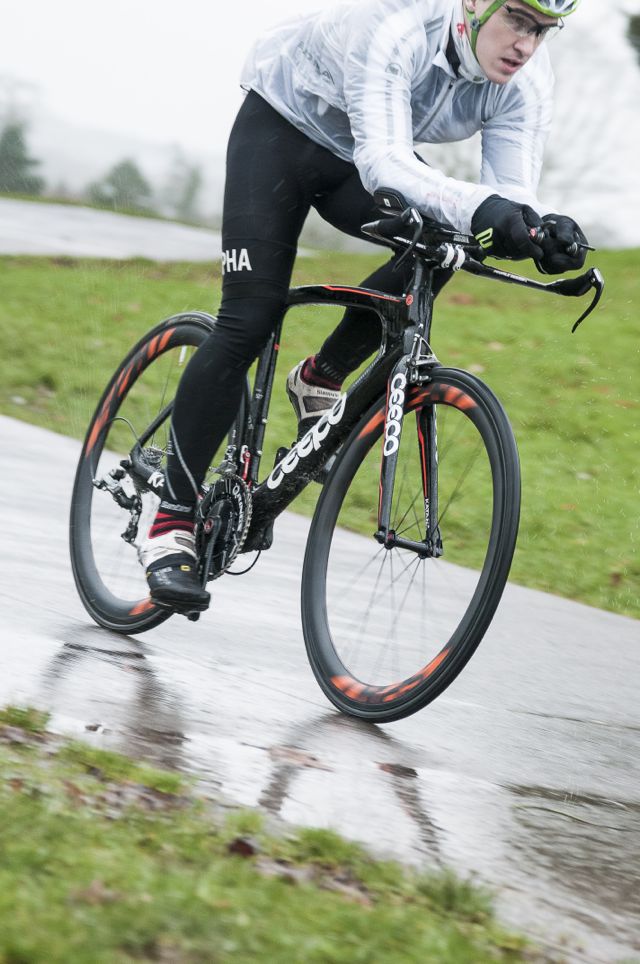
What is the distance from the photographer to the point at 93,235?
20391 millimetres

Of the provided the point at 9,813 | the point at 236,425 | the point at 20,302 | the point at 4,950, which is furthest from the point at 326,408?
the point at 20,302

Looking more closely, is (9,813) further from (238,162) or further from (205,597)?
(238,162)

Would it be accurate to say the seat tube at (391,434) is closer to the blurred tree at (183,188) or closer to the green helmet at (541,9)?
the green helmet at (541,9)

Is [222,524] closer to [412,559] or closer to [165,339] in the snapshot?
[412,559]

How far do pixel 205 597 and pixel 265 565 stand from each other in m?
2.17

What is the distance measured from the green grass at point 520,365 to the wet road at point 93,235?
84 cm

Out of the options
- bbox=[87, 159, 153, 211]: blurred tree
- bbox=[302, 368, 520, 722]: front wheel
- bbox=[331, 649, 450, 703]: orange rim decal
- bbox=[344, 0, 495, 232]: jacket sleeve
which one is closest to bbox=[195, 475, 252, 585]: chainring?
bbox=[302, 368, 520, 722]: front wheel

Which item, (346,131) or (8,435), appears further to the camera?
(8,435)

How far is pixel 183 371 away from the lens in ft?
14.0

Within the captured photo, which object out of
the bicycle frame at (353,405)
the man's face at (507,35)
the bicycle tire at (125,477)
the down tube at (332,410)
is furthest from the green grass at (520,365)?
the man's face at (507,35)

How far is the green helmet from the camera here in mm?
3395

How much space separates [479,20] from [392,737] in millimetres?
1729

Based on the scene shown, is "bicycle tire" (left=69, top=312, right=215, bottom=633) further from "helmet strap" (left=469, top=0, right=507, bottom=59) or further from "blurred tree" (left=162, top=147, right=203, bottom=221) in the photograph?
"blurred tree" (left=162, top=147, right=203, bottom=221)

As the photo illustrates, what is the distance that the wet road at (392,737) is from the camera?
2783mm
